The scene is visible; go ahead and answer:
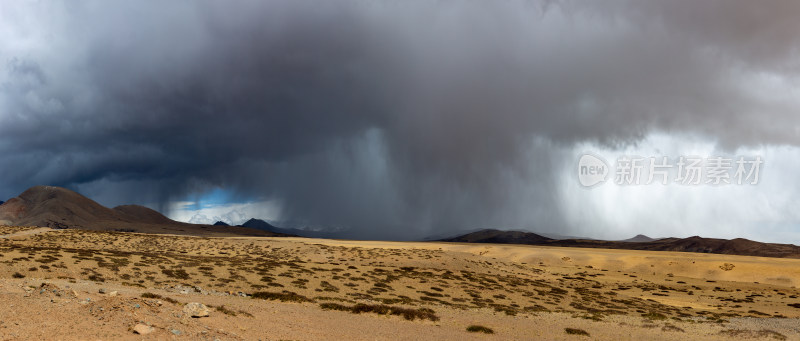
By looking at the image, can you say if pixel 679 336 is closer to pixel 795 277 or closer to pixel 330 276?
pixel 330 276

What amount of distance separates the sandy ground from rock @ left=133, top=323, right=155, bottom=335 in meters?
0.23

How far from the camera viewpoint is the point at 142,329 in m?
14.4

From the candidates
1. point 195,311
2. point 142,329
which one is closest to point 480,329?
point 195,311

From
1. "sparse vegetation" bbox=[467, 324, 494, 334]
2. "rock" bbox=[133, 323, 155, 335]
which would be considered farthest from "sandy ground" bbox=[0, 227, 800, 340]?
"sparse vegetation" bbox=[467, 324, 494, 334]

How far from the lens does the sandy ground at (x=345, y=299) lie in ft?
54.7

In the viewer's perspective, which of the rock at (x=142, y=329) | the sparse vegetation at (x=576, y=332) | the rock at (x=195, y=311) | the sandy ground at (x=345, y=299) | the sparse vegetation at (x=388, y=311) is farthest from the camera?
the sparse vegetation at (x=388, y=311)

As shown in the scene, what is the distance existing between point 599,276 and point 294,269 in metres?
61.5

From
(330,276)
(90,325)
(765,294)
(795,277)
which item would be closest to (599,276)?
(765,294)

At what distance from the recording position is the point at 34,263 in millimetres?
34031

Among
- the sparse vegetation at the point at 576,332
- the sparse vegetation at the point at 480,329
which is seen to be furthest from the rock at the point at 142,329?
the sparse vegetation at the point at 576,332

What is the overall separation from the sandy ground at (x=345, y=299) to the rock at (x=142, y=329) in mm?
234

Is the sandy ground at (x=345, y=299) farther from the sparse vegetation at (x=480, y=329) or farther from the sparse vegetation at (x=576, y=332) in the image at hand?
the sparse vegetation at (x=480, y=329)

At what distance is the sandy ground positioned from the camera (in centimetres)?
1669

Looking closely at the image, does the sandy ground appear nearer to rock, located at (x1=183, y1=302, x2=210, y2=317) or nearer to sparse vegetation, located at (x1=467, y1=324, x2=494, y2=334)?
rock, located at (x1=183, y1=302, x2=210, y2=317)
